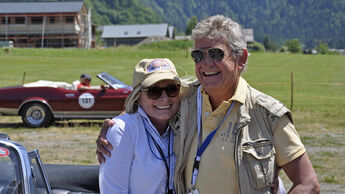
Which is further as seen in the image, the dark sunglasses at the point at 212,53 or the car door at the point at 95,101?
the car door at the point at 95,101

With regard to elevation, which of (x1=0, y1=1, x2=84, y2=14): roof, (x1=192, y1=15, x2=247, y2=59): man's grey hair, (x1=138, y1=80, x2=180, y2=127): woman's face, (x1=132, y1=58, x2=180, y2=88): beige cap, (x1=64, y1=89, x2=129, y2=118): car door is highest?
(x1=0, y1=1, x2=84, y2=14): roof

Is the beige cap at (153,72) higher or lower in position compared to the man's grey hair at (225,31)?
lower

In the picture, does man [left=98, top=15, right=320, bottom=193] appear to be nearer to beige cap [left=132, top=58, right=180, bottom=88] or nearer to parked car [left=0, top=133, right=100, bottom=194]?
beige cap [left=132, top=58, right=180, bottom=88]

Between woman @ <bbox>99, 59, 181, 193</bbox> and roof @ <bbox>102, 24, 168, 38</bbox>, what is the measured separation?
315ft

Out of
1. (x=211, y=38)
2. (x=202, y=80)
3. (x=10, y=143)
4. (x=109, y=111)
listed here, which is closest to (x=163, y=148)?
(x=202, y=80)

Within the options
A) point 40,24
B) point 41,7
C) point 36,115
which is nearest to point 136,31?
point 41,7

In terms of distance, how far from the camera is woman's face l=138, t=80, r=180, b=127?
2.44 meters

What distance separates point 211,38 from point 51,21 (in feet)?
217

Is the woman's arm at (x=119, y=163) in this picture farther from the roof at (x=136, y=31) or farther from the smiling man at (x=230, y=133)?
the roof at (x=136, y=31)

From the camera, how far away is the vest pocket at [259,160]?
2.06 meters

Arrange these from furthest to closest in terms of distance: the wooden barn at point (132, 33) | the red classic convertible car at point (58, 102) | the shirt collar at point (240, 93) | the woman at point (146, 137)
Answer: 1. the wooden barn at point (132, 33)
2. the red classic convertible car at point (58, 102)
3. the woman at point (146, 137)
4. the shirt collar at point (240, 93)

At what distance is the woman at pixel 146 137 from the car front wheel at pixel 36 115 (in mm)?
8452

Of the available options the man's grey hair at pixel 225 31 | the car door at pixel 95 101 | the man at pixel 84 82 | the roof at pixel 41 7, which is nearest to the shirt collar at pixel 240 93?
the man's grey hair at pixel 225 31

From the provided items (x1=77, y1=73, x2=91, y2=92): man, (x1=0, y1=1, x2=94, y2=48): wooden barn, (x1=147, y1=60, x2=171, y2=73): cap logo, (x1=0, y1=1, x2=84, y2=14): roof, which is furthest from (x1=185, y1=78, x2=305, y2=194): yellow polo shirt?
(x1=0, y1=1, x2=84, y2=14): roof
